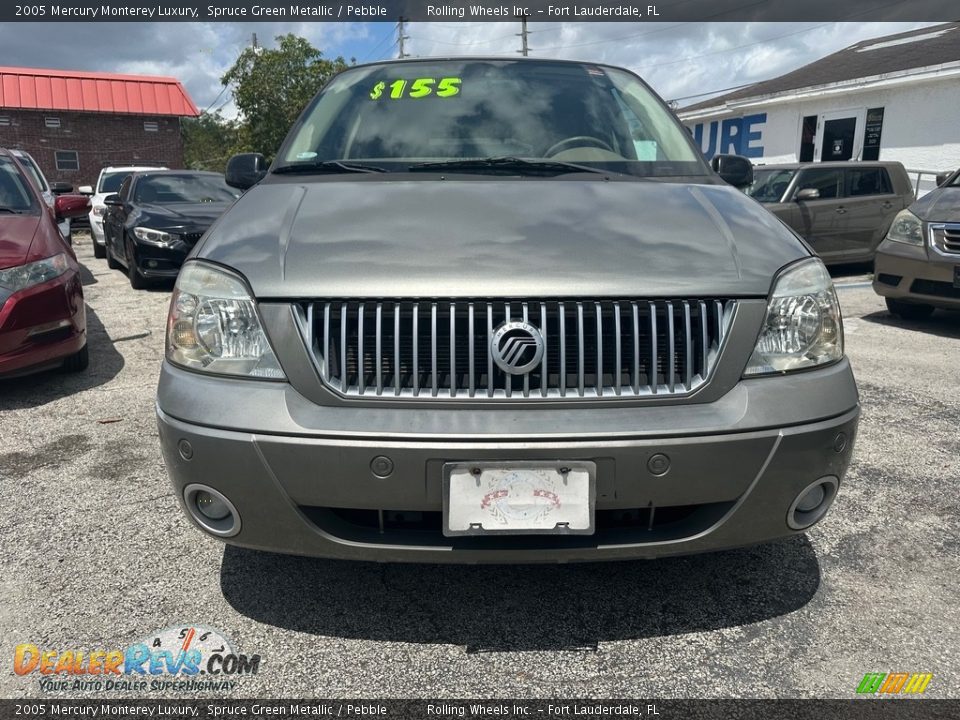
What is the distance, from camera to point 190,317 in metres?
2.08

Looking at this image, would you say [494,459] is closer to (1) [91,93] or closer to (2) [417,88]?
(2) [417,88]

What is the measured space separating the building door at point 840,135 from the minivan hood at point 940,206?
12.1 meters

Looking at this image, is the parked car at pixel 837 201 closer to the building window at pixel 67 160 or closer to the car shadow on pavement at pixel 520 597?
the car shadow on pavement at pixel 520 597

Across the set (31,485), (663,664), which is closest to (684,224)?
(663,664)

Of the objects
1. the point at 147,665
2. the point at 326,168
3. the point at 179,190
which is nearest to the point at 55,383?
the point at 326,168

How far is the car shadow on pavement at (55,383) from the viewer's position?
4.53 metres

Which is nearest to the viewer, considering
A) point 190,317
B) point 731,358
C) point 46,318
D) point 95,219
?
point 731,358

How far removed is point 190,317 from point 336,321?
1.52 ft

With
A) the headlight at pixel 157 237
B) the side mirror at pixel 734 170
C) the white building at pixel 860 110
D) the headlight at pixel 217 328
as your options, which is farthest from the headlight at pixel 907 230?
the white building at pixel 860 110

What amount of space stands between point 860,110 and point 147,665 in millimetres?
19347

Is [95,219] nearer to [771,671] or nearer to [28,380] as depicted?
[28,380]

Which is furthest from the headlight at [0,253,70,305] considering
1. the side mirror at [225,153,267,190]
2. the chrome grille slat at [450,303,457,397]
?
the chrome grille slat at [450,303,457,397]

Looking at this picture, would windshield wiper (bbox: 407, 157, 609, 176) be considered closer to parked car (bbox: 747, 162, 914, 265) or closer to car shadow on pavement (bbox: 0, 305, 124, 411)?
car shadow on pavement (bbox: 0, 305, 124, 411)

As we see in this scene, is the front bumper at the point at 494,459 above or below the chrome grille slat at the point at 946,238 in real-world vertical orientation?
above
